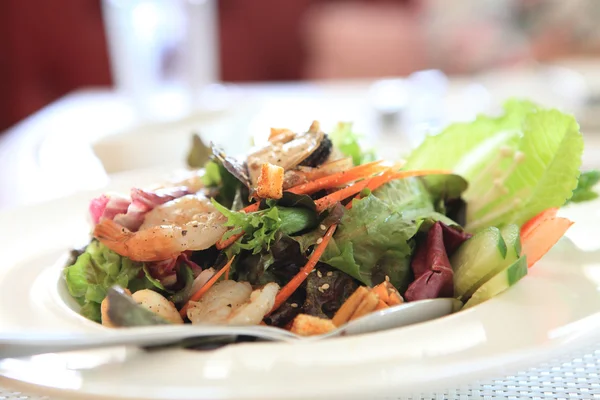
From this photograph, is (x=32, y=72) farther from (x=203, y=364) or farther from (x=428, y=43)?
(x=203, y=364)

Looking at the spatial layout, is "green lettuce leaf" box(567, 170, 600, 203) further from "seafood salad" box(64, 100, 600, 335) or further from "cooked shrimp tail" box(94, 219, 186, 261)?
"cooked shrimp tail" box(94, 219, 186, 261)

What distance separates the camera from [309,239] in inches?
61.5

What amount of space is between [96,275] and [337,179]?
677mm

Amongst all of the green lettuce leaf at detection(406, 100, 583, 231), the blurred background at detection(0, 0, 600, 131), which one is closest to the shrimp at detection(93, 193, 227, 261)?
the green lettuce leaf at detection(406, 100, 583, 231)

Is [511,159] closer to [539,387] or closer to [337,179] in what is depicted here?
[337,179]

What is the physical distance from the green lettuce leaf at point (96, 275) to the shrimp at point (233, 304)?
240mm

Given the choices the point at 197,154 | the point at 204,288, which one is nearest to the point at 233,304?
the point at 204,288

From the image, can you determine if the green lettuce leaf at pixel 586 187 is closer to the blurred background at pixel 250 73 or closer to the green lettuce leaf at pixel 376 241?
the green lettuce leaf at pixel 376 241

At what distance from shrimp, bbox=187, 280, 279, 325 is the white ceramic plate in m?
0.22

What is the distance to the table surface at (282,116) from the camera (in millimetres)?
1372

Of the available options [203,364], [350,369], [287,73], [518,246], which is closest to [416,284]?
[518,246]

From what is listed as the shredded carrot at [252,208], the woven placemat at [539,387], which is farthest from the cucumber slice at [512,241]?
the shredded carrot at [252,208]

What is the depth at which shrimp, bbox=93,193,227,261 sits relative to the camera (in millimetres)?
1517

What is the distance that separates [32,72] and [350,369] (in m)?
7.89
